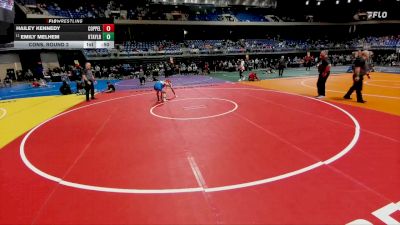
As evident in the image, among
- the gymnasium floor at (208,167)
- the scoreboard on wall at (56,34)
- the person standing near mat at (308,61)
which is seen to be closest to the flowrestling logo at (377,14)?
the person standing near mat at (308,61)

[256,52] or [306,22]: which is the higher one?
[306,22]

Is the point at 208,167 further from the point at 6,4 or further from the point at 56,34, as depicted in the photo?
the point at 6,4

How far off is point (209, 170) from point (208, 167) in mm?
148

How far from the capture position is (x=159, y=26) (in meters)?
37.4

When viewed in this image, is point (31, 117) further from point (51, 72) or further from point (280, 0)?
point (280, 0)

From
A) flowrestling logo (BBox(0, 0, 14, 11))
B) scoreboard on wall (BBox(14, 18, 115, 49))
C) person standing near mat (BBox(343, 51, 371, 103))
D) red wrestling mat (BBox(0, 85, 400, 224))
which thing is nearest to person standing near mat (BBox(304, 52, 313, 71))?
person standing near mat (BBox(343, 51, 371, 103))

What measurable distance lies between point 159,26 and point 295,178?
118 feet

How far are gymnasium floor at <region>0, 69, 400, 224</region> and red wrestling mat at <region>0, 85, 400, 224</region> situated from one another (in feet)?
0.07

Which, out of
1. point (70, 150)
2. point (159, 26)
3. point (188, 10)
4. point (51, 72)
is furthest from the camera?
point (188, 10)

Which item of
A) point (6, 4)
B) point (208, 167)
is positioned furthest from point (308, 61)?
point (208, 167)

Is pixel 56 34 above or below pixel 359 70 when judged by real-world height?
above

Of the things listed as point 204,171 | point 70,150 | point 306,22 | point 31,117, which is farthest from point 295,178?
point 306,22

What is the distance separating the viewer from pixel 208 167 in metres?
5.35

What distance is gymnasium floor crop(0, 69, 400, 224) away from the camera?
386 cm
